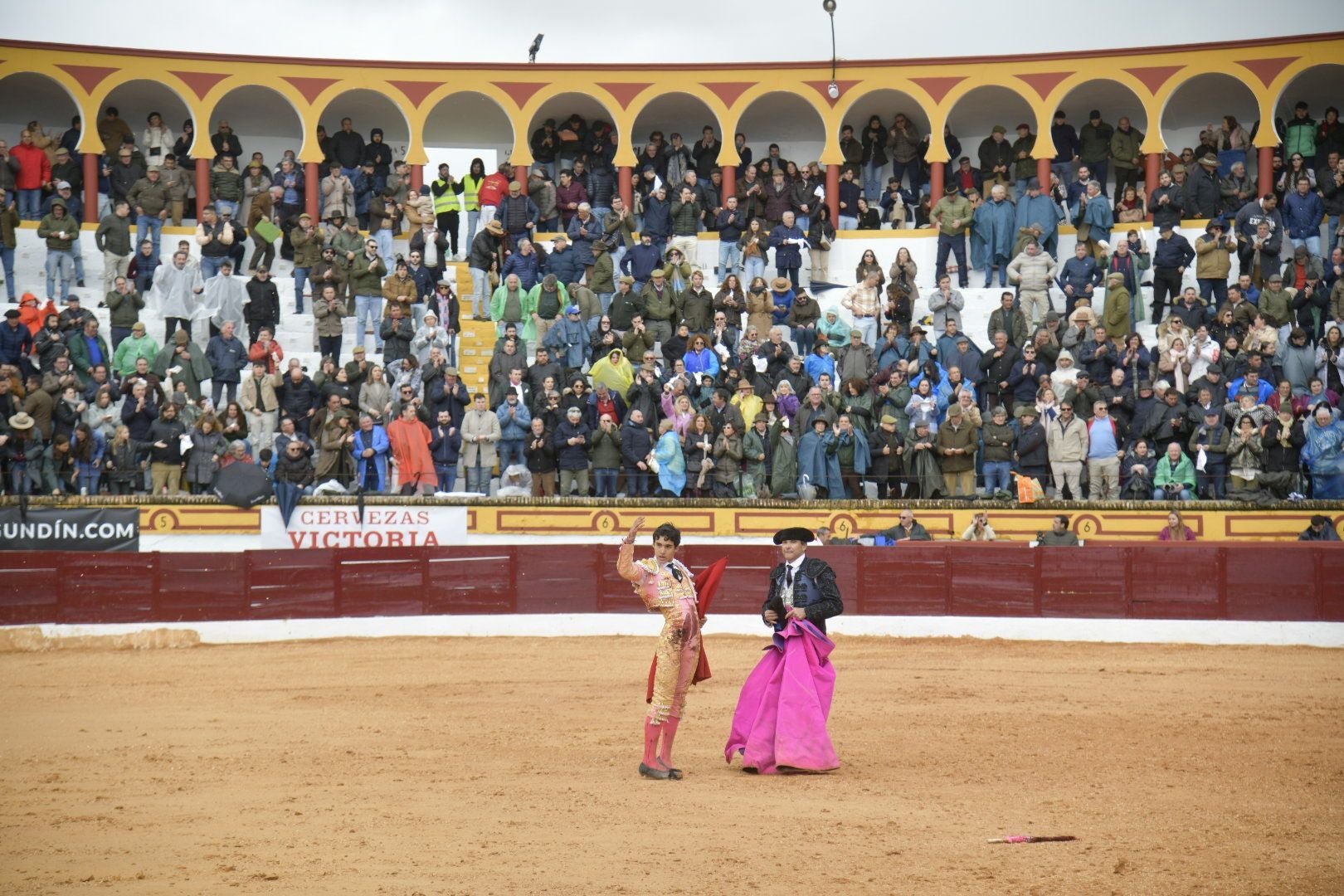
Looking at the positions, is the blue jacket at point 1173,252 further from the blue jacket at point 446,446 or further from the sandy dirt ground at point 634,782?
the blue jacket at point 446,446

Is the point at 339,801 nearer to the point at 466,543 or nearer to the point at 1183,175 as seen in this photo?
the point at 466,543

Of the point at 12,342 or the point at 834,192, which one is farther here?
the point at 834,192

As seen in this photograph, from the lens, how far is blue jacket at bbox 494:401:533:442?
56.9ft

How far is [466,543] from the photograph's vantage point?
17594mm

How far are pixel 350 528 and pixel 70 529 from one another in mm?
3104

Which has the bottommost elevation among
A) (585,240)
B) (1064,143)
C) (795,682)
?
(795,682)

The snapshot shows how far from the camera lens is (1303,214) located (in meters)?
20.0

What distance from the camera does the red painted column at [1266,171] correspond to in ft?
74.8

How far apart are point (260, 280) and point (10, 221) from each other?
13.5 feet

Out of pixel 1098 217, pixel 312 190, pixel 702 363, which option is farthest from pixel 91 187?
pixel 1098 217

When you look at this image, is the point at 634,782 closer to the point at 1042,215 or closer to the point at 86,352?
the point at 86,352

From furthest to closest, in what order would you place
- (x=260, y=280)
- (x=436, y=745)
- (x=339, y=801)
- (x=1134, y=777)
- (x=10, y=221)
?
(x=10, y=221) → (x=260, y=280) → (x=436, y=745) → (x=1134, y=777) → (x=339, y=801)

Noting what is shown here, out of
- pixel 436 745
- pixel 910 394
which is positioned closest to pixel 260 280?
pixel 910 394

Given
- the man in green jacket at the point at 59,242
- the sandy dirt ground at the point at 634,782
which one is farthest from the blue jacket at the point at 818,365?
the man in green jacket at the point at 59,242
